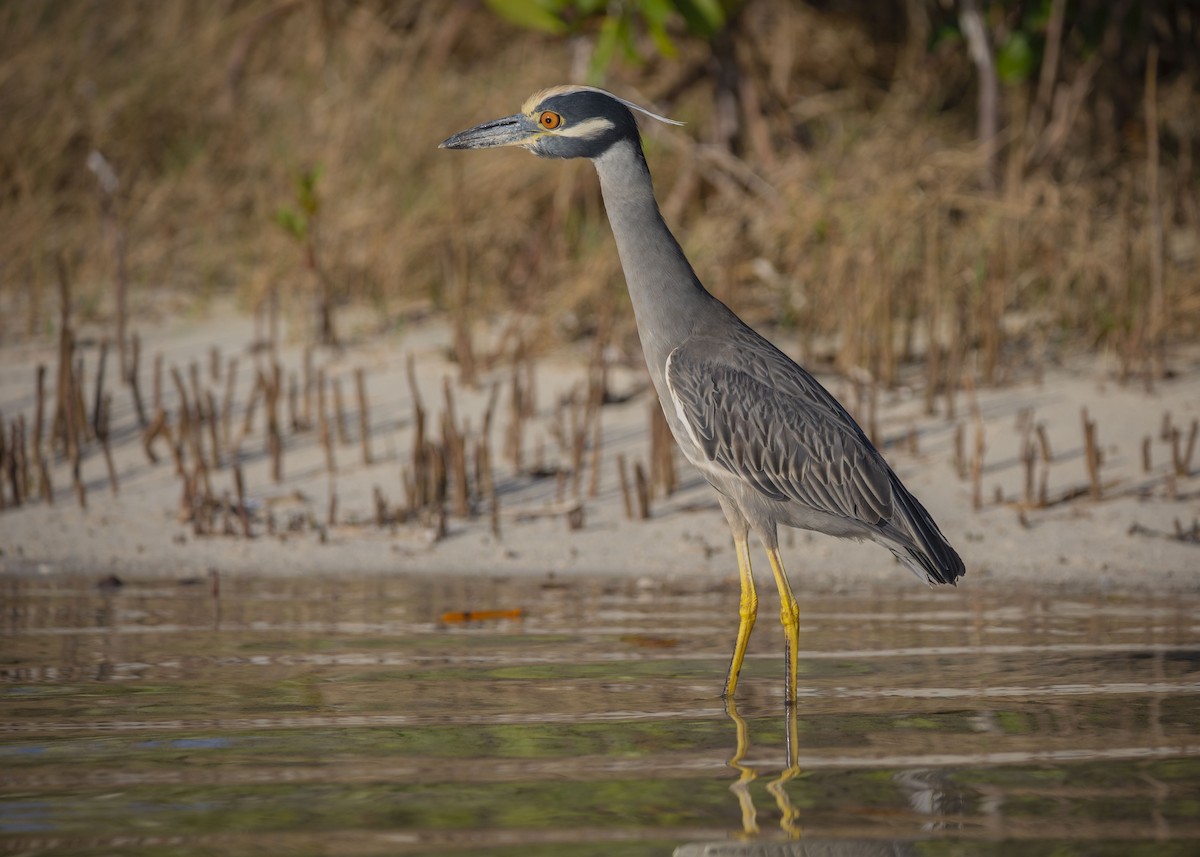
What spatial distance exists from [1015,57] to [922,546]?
652cm

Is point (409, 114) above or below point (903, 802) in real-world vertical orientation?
above

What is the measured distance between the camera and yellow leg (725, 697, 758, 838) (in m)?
2.99

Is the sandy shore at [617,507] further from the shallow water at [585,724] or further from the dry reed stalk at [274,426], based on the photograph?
the shallow water at [585,724]

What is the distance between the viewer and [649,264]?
475 centimetres

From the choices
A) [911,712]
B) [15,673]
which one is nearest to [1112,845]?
[911,712]

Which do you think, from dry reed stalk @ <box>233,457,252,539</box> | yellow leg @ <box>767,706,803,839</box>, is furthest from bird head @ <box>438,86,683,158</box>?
dry reed stalk @ <box>233,457,252,539</box>

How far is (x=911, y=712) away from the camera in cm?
399

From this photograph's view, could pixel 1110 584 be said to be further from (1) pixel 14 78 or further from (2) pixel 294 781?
(1) pixel 14 78

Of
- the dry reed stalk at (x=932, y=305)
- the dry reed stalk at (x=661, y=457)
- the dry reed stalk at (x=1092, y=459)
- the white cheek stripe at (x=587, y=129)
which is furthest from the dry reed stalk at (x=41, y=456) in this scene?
the dry reed stalk at (x=1092, y=459)

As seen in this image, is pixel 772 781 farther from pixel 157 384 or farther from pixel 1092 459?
pixel 157 384

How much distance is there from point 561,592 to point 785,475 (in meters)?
1.52

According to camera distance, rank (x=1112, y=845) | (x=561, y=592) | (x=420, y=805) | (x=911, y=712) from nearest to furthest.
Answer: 1. (x=1112, y=845)
2. (x=420, y=805)
3. (x=911, y=712)
4. (x=561, y=592)

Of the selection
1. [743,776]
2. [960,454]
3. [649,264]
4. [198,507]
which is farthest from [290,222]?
[743,776]

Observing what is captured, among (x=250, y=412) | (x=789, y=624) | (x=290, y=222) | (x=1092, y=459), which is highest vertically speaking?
(x=290, y=222)
